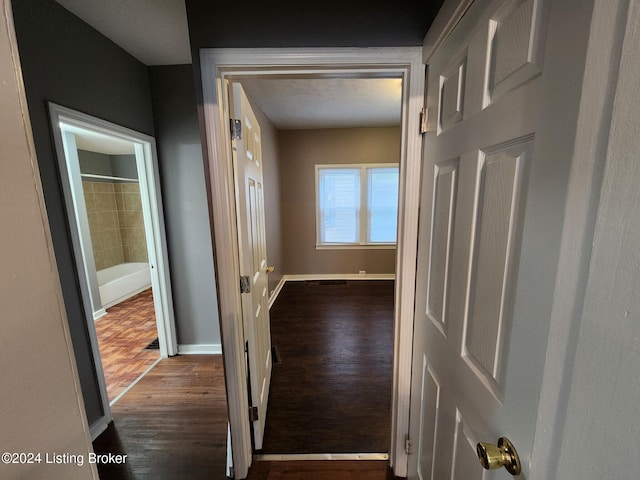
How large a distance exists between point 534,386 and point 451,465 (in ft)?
1.91

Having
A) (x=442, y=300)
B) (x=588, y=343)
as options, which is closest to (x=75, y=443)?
(x=588, y=343)

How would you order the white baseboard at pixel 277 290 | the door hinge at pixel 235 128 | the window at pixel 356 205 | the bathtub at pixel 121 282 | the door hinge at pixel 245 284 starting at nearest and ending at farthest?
the door hinge at pixel 235 128 → the door hinge at pixel 245 284 → the bathtub at pixel 121 282 → the white baseboard at pixel 277 290 → the window at pixel 356 205

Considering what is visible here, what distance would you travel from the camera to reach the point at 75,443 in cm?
46

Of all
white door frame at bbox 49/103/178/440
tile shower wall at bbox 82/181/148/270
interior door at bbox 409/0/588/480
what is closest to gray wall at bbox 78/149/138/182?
tile shower wall at bbox 82/181/148/270

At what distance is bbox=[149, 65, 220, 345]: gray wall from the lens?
6.70ft

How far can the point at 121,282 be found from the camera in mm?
3682

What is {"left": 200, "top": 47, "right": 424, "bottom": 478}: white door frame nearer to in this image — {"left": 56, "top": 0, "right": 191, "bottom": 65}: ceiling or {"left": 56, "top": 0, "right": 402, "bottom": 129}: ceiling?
{"left": 56, "top": 0, "right": 402, "bottom": 129}: ceiling

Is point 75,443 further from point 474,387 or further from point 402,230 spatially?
point 402,230

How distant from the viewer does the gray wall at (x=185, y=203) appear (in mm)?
2043

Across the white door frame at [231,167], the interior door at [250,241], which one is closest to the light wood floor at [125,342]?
the interior door at [250,241]

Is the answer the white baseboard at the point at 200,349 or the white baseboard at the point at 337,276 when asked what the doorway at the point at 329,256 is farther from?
the white baseboard at the point at 200,349

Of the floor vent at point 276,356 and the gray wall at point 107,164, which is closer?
the floor vent at point 276,356

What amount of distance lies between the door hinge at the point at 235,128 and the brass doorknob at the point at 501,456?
131 centimetres

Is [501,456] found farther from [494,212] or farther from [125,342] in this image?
[125,342]
